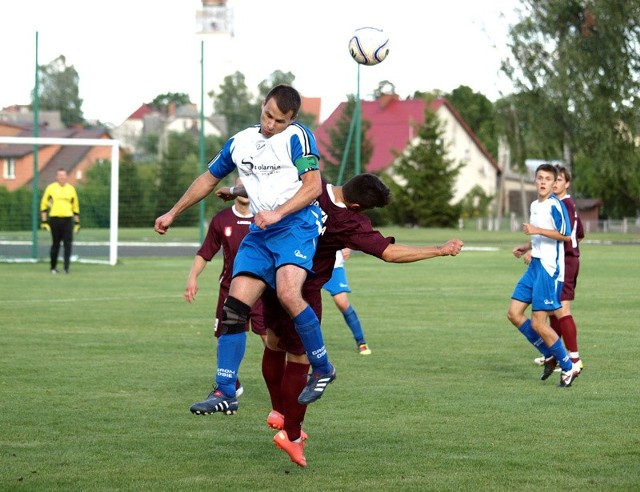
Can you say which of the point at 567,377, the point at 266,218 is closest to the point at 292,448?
the point at 266,218

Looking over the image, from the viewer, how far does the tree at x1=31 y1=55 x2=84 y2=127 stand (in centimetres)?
3153

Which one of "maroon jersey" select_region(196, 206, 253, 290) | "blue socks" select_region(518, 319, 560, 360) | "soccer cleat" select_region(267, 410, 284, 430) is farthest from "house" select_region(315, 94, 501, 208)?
"soccer cleat" select_region(267, 410, 284, 430)

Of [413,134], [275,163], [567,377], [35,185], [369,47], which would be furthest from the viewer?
[413,134]

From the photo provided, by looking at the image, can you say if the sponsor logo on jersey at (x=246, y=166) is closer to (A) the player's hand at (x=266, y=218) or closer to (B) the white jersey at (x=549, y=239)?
(A) the player's hand at (x=266, y=218)

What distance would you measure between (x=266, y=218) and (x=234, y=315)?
2.04ft

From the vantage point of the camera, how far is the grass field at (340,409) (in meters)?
6.27

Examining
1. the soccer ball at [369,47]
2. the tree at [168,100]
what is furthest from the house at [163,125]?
the soccer ball at [369,47]

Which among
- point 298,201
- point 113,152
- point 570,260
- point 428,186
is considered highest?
point 113,152

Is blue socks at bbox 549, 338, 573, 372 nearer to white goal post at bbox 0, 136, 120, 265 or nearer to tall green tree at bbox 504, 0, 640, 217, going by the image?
white goal post at bbox 0, 136, 120, 265

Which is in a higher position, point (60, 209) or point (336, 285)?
point (60, 209)

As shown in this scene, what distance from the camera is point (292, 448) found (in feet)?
21.4

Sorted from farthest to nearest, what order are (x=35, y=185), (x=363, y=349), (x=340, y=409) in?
1. (x=35, y=185)
2. (x=363, y=349)
3. (x=340, y=409)

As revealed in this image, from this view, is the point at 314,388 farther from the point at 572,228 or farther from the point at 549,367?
the point at 572,228

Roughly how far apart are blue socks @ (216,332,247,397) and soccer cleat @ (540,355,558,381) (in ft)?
14.0
